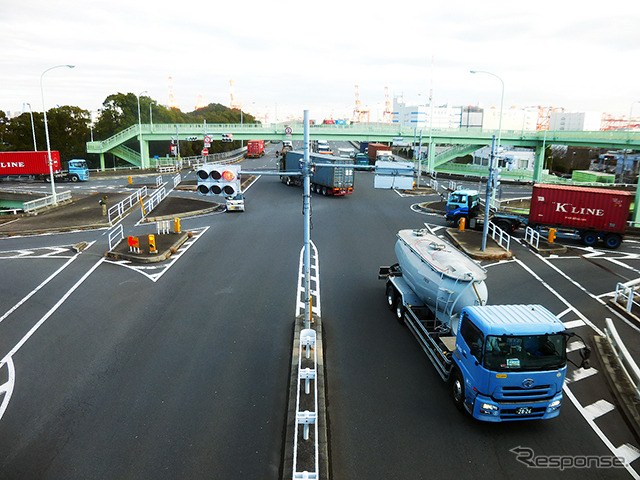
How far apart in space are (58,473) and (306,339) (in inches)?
251

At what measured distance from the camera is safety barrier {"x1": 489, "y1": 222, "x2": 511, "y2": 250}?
26375 millimetres

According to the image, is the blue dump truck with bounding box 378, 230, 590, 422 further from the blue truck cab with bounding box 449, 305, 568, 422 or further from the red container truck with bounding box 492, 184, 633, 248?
the red container truck with bounding box 492, 184, 633, 248

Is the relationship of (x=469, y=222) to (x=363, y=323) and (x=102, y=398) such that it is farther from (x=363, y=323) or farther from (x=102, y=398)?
(x=102, y=398)

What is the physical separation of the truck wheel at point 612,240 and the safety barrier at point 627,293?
901cm

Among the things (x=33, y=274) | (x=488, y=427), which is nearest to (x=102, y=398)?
(x=488, y=427)

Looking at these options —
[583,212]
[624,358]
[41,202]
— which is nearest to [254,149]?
[41,202]

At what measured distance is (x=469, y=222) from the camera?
3153 cm

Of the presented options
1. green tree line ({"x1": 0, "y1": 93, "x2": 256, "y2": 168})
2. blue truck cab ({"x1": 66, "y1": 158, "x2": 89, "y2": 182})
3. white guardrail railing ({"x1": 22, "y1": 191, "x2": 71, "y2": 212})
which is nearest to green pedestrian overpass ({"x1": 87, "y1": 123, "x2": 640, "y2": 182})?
green tree line ({"x1": 0, "y1": 93, "x2": 256, "y2": 168})

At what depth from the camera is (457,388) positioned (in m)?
11.1

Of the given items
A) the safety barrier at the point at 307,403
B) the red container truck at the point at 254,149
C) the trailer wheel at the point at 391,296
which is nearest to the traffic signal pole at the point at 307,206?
the safety barrier at the point at 307,403

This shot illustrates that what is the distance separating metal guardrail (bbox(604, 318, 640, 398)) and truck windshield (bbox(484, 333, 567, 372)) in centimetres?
338

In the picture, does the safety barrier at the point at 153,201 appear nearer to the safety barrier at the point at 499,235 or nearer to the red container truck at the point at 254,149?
the safety barrier at the point at 499,235

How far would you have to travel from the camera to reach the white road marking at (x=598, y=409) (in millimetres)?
11070

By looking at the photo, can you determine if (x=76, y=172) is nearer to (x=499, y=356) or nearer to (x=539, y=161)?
(x=499, y=356)
